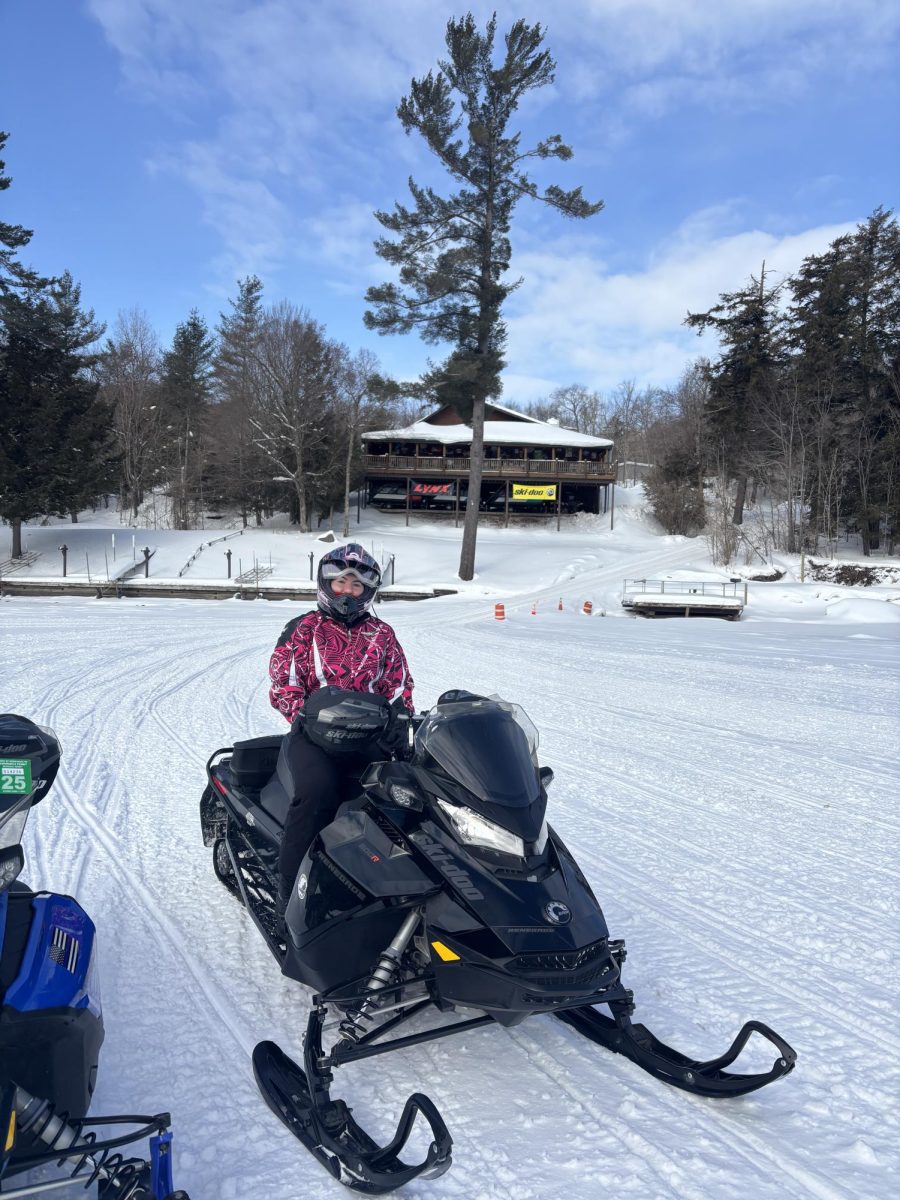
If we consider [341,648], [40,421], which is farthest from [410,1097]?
[40,421]

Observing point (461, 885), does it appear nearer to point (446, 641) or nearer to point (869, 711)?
point (869, 711)

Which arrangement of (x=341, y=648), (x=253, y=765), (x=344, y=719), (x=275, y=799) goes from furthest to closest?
(x=253, y=765), (x=341, y=648), (x=275, y=799), (x=344, y=719)

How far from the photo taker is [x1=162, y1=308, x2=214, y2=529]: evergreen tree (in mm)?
42469

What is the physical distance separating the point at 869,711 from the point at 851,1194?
23.9 ft

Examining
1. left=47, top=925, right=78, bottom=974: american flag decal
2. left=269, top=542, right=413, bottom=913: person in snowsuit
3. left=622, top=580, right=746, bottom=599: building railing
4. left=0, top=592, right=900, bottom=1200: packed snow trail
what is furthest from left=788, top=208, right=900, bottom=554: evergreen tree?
left=47, top=925, right=78, bottom=974: american flag decal

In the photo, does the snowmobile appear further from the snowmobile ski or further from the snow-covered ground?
the snowmobile ski

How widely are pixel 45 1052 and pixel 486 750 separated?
1.46 m

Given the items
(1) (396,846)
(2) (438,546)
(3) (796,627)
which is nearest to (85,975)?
(1) (396,846)

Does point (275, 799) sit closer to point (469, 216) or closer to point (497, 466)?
point (469, 216)

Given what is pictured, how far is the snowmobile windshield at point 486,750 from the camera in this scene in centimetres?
251

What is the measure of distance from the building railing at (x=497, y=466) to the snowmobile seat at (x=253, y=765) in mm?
39094

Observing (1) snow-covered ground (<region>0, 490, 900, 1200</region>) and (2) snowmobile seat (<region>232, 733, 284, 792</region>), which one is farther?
(2) snowmobile seat (<region>232, 733, 284, 792</region>)

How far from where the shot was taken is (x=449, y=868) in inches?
95.6

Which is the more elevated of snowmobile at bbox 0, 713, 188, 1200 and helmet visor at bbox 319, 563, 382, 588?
helmet visor at bbox 319, 563, 382, 588
